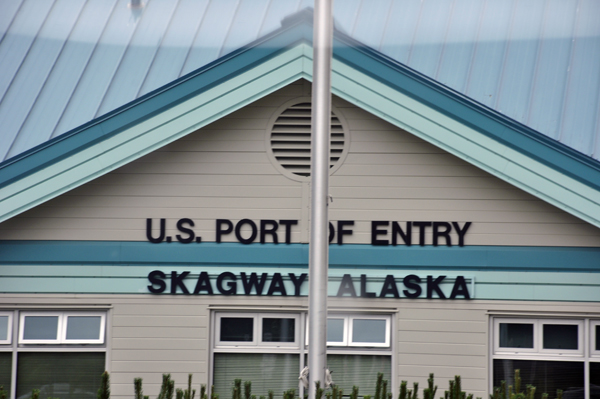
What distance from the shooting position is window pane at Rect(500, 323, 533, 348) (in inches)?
214

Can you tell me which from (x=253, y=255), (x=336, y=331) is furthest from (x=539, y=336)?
(x=253, y=255)

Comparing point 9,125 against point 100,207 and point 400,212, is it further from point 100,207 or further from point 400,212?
point 400,212

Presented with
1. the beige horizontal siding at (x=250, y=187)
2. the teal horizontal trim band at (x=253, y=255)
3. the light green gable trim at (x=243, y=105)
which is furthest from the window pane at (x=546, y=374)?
the light green gable trim at (x=243, y=105)

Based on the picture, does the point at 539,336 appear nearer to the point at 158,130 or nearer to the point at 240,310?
the point at 240,310

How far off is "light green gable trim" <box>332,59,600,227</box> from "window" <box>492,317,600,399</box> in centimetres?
107

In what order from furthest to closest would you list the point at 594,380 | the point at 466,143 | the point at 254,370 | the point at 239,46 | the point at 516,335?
the point at 239,46 → the point at 254,370 → the point at 516,335 → the point at 594,380 → the point at 466,143

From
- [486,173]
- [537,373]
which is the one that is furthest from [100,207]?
[537,373]

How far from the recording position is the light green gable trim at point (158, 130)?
5078mm

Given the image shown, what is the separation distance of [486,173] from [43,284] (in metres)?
3.93

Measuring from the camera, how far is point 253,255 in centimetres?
551

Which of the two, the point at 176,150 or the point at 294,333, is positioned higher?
the point at 176,150

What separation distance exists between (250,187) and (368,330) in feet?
5.28

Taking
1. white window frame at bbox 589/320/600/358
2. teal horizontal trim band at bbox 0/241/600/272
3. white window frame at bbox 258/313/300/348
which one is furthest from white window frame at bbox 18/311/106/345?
white window frame at bbox 589/320/600/358

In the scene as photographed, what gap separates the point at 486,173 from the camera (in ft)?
17.6
